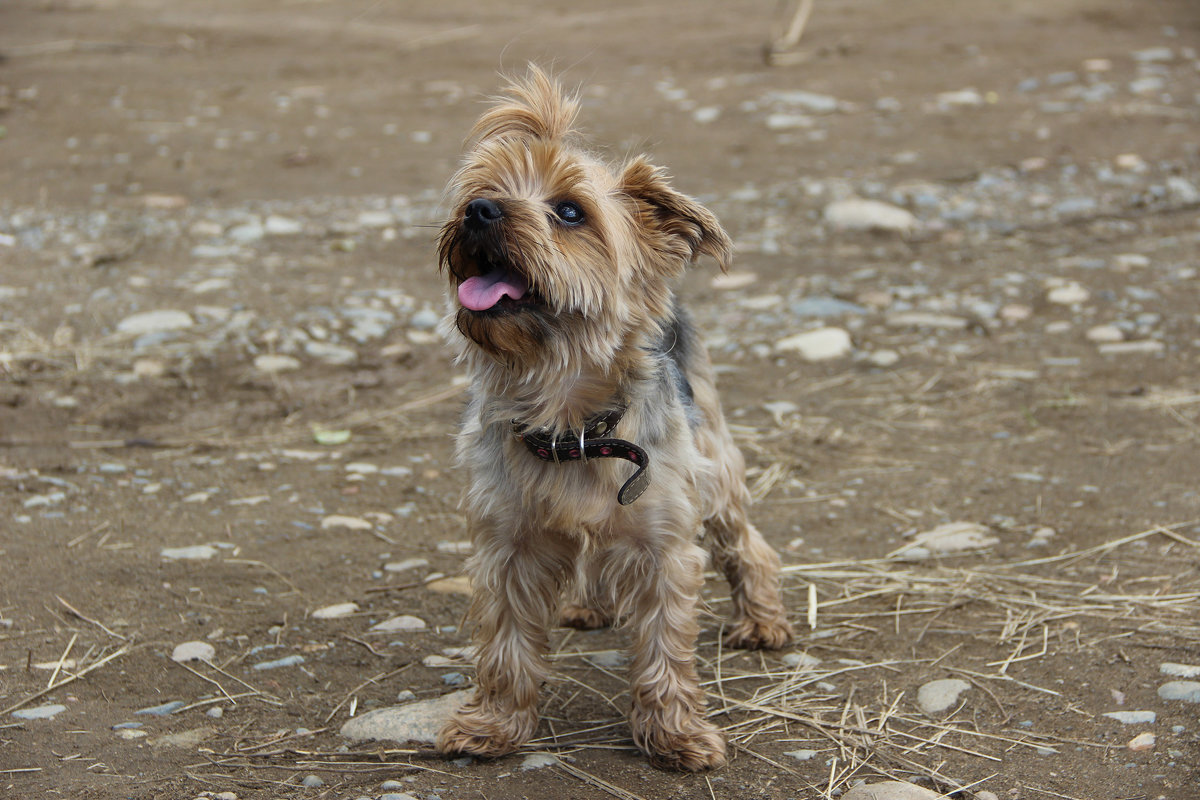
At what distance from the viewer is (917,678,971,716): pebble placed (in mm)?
4133

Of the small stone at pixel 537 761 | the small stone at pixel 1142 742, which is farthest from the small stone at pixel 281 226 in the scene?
the small stone at pixel 1142 742

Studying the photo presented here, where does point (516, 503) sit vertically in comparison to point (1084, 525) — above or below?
above

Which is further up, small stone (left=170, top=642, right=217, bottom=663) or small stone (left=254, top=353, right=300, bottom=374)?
small stone (left=254, top=353, right=300, bottom=374)

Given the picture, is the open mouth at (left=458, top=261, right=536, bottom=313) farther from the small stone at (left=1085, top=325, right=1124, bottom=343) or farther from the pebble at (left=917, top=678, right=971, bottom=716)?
the small stone at (left=1085, top=325, right=1124, bottom=343)

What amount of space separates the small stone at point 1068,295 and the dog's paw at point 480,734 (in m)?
5.49

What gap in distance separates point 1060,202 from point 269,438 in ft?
21.0

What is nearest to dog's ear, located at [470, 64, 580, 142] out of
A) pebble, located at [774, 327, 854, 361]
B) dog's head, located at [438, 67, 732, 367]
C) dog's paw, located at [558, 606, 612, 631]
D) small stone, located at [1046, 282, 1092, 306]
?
dog's head, located at [438, 67, 732, 367]

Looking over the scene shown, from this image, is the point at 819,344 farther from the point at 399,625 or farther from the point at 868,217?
the point at 399,625

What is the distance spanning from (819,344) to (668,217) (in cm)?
387

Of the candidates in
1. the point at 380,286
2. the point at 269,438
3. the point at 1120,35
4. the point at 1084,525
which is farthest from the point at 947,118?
the point at 269,438

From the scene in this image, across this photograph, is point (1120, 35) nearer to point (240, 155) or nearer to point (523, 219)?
point (240, 155)

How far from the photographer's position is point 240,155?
1026cm

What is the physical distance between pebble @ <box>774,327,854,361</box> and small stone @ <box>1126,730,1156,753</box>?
12.9 feet

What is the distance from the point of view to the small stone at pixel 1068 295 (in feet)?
26.0
